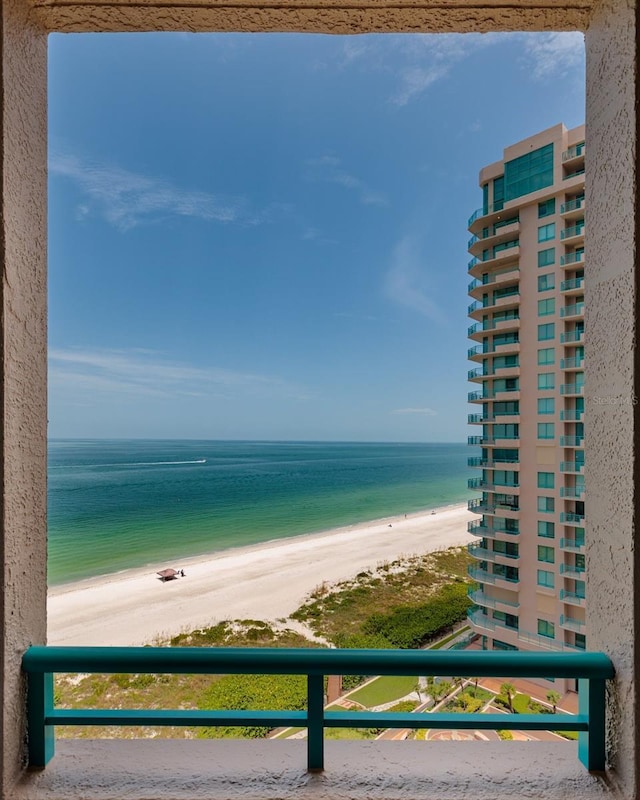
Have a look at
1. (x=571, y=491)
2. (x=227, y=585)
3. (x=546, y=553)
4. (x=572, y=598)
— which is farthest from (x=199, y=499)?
(x=571, y=491)

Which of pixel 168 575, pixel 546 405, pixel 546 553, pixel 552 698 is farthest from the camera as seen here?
pixel 168 575

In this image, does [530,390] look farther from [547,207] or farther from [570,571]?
[547,207]

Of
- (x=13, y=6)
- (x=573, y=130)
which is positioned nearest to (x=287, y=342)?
(x=573, y=130)

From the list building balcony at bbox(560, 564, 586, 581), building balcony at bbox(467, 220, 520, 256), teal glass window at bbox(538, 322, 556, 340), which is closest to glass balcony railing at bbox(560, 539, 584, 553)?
building balcony at bbox(560, 564, 586, 581)

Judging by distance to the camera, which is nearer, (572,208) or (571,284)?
(571,284)

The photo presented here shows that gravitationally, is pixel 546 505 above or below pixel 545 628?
above

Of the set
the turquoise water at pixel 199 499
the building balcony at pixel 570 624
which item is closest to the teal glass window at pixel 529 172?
the building balcony at pixel 570 624

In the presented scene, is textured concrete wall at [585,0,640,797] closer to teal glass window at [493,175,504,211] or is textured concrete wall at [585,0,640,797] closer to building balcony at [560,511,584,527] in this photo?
building balcony at [560,511,584,527]
